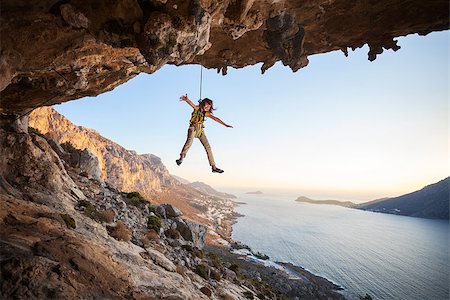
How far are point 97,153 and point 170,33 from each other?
79539mm

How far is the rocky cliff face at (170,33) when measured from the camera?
18.9 ft

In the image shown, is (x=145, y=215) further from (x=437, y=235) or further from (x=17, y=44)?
(x=437, y=235)

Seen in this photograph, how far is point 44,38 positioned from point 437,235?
14541cm

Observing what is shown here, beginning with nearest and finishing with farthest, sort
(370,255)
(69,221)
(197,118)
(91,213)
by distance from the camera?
1. (197,118)
2. (69,221)
3. (91,213)
4. (370,255)

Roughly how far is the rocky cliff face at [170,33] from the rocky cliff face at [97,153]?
17.7m

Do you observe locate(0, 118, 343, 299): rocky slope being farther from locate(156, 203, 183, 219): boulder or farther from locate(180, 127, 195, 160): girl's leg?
locate(156, 203, 183, 219): boulder

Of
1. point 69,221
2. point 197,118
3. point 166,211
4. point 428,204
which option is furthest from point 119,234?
point 428,204

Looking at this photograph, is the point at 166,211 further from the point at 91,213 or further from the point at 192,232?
the point at 91,213

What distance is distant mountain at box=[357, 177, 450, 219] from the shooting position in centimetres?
15825

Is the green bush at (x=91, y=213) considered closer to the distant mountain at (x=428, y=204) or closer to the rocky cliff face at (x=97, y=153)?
the rocky cliff face at (x=97, y=153)

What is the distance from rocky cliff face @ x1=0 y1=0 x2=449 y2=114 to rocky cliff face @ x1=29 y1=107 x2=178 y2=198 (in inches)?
697

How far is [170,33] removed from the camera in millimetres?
5801

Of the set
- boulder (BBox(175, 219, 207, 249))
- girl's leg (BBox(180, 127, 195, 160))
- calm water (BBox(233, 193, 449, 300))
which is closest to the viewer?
girl's leg (BBox(180, 127, 195, 160))

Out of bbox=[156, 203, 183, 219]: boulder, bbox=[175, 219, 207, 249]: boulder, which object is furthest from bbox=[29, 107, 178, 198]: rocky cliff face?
bbox=[175, 219, 207, 249]: boulder
